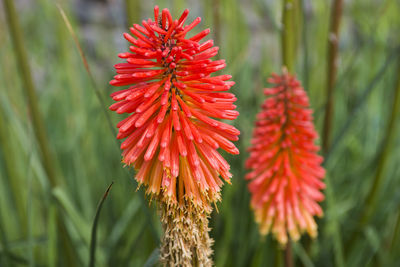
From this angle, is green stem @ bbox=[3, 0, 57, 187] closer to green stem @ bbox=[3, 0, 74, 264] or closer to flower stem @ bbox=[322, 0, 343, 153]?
green stem @ bbox=[3, 0, 74, 264]

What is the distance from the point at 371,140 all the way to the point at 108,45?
10.2 feet

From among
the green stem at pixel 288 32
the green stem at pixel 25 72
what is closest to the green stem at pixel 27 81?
the green stem at pixel 25 72

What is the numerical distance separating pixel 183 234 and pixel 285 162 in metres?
0.88

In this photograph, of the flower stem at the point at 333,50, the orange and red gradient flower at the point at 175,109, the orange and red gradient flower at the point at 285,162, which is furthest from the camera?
the flower stem at the point at 333,50

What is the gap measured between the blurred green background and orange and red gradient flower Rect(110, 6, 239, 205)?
1.85 feet

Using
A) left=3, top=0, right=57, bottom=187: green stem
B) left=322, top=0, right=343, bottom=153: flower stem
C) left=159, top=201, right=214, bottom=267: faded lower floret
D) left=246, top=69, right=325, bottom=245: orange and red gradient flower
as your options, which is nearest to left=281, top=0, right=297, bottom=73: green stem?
left=246, top=69, right=325, bottom=245: orange and red gradient flower

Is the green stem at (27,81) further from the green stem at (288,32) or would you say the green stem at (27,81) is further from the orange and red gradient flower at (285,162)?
the green stem at (288,32)

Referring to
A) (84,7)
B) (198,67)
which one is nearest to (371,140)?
(198,67)

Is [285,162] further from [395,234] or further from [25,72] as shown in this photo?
[25,72]

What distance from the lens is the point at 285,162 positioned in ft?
6.41

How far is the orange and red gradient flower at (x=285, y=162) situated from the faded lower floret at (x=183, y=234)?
69cm

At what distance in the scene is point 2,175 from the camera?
3.53 m

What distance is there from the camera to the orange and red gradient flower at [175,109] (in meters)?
1.18

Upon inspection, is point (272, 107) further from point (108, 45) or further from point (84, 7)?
point (84, 7)
